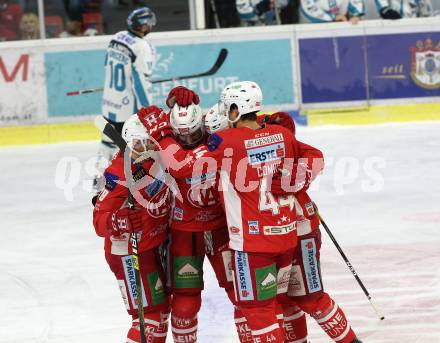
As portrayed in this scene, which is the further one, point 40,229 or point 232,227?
point 40,229

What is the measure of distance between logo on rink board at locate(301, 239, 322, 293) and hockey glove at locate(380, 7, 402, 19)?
8609mm

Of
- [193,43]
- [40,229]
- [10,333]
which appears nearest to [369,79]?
[193,43]

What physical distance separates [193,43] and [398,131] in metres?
2.82

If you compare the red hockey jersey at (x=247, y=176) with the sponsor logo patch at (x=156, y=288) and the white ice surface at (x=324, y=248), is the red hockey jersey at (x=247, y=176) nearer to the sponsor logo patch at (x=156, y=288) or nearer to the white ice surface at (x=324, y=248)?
the sponsor logo patch at (x=156, y=288)

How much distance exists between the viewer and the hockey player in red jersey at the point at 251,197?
4602 mm

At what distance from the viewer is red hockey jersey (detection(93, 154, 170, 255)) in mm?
4781

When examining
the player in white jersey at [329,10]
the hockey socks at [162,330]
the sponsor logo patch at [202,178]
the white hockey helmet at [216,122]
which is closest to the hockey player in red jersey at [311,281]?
the white hockey helmet at [216,122]

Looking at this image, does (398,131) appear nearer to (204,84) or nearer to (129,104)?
(204,84)

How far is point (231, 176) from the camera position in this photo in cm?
464

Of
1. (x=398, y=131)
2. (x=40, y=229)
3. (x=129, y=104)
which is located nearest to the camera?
(x=40, y=229)

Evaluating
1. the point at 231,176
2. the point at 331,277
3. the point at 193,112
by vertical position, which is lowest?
the point at 331,277

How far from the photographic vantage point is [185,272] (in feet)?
16.1

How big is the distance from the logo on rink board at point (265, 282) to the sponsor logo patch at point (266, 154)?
48 cm

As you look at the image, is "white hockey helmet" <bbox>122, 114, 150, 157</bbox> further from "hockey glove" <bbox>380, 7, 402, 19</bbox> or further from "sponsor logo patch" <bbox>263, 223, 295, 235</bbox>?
"hockey glove" <bbox>380, 7, 402, 19</bbox>
